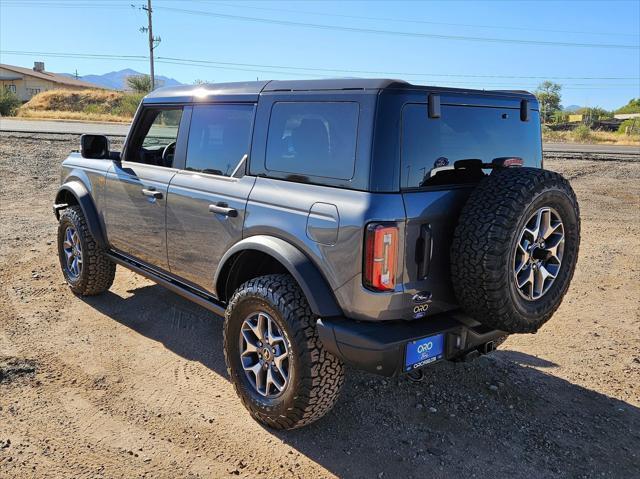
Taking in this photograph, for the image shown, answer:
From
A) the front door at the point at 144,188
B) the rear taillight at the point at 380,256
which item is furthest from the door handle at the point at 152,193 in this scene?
the rear taillight at the point at 380,256

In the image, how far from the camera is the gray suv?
2594 millimetres

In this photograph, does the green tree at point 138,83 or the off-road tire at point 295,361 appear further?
the green tree at point 138,83

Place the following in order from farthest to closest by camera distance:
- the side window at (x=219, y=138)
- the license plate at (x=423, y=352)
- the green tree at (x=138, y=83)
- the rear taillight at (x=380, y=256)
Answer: the green tree at (x=138, y=83), the side window at (x=219, y=138), the license plate at (x=423, y=352), the rear taillight at (x=380, y=256)

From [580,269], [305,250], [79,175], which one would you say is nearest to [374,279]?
[305,250]

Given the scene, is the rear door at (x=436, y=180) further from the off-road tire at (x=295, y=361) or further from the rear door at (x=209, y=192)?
the rear door at (x=209, y=192)

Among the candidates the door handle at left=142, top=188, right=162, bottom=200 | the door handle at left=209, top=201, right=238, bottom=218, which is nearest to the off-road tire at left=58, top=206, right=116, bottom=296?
the door handle at left=142, top=188, right=162, bottom=200

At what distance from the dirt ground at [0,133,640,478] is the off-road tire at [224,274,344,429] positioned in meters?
0.18

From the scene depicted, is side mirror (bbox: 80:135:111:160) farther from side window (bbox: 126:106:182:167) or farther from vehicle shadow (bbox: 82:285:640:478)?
vehicle shadow (bbox: 82:285:640:478)

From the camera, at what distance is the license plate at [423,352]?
263 centimetres

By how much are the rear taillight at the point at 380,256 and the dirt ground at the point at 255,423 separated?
1.04 m

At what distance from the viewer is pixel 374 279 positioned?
2568mm

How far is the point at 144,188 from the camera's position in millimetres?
4098

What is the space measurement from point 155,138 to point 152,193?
→ 79 cm

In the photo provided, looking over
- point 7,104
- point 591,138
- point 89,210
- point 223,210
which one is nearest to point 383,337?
point 223,210
